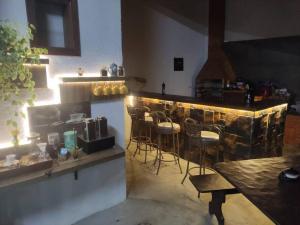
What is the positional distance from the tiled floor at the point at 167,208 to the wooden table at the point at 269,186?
0.81 meters

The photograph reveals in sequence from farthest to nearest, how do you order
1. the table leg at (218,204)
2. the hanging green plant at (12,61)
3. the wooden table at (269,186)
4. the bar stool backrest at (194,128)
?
the bar stool backrest at (194,128) → the table leg at (218,204) → the hanging green plant at (12,61) → the wooden table at (269,186)

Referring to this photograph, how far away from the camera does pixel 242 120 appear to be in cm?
308

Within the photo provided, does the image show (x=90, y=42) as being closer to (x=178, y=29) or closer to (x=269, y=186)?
(x=269, y=186)

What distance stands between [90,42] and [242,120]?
2162 mm

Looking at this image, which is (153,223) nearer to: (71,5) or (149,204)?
(149,204)

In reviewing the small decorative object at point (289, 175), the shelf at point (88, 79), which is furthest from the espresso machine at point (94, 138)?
the small decorative object at point (289, 175)

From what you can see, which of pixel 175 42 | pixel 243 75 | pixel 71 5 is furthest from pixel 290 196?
pixel 243 75

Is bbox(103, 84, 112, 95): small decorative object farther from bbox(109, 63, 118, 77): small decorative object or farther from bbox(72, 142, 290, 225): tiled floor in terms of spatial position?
bbox(72, 142, 290, 225): tiled floor

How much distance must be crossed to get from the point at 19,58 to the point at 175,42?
4682 mm

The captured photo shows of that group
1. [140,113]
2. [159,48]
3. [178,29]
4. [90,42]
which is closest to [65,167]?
[90,42]

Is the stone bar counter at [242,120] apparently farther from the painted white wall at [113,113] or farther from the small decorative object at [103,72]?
the small decorative object at [103,72]

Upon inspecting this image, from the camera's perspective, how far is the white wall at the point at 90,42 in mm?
1852

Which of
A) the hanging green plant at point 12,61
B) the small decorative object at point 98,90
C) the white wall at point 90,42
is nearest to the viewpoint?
the hanging green plant at point 12,61

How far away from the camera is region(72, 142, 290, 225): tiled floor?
233 cm
